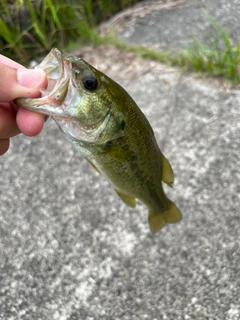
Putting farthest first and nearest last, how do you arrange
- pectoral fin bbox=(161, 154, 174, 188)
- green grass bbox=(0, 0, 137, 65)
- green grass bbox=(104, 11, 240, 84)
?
green grass bbox=(0, 0, 137, 65)
green grass bbox=(104, 11, 240, 84)
pectoral fin bbox=(161, 154, 174, 188)

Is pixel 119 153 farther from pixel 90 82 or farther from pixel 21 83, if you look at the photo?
pixel 21 83

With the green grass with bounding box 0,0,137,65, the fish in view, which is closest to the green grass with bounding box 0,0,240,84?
the green grass with bounding box 0,0,137,65


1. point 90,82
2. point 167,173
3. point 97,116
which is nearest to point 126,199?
point 167,173

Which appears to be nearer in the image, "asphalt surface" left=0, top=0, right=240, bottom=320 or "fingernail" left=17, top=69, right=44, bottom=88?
"fingernail" left=17, top=69, right=44, bottom=88

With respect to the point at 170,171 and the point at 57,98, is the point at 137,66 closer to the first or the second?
the point at 170,171

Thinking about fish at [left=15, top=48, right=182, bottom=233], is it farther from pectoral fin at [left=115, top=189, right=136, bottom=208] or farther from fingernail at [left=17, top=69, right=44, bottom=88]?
pectoral fin at [left=115, top=189, right=136, bottom=208]

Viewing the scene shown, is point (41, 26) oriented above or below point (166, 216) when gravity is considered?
above

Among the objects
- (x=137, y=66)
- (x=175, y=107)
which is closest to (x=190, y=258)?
(x=175, y=107)
